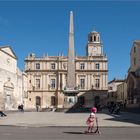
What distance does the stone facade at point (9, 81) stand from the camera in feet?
228

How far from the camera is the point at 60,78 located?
99.8 meters

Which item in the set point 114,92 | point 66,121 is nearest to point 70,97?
point 66,121

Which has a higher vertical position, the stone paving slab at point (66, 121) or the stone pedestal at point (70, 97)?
the stone pedestal at point (70, 97)

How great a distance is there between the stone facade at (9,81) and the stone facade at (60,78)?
711 inches

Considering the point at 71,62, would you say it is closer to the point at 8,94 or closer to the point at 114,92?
the point at 8,94

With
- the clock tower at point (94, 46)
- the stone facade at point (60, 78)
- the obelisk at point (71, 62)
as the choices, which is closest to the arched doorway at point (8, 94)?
the obelisk at point (71, 62)

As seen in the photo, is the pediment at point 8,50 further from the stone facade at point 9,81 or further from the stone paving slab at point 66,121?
the stone paving slab at point 66,121

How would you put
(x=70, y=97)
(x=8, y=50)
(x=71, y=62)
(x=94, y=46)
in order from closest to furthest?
(x=70, y=97) → (x=71, y=62) → (x=8, y=50) → (x=94, y=46)

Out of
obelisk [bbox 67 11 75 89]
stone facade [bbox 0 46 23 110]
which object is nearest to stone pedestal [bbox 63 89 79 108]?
obelisk [bbox 67 11 75 89]

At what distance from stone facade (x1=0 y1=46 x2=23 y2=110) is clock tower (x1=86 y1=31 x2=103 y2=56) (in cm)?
2833

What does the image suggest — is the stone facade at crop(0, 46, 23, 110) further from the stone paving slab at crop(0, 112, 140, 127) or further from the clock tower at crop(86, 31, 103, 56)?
the stone paving slab at crop(0, 112, 140, 127)

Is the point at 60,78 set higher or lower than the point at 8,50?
lower

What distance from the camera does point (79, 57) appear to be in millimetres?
100562

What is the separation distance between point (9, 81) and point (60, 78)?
28.0m
